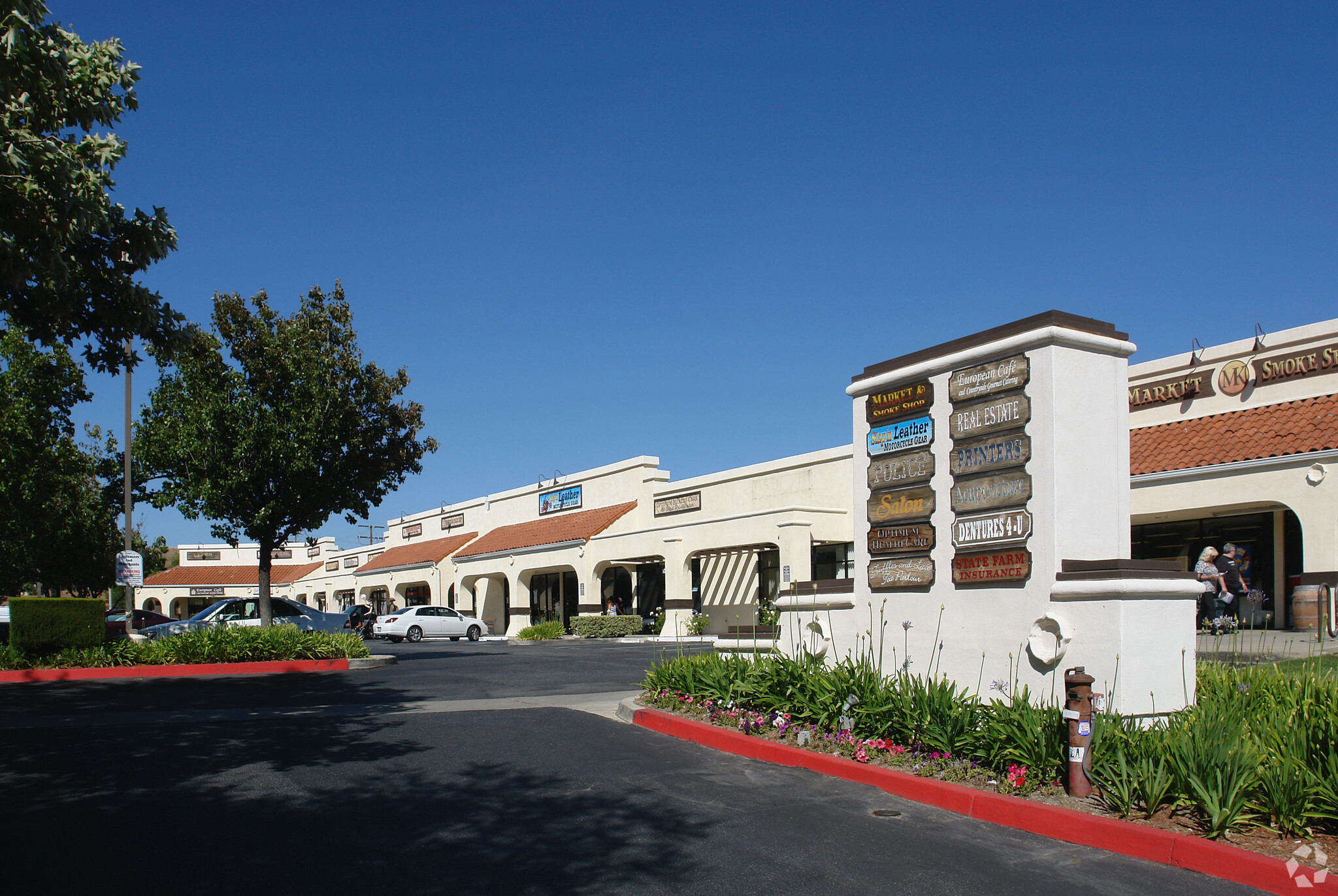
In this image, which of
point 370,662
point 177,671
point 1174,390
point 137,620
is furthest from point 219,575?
point 1174,390

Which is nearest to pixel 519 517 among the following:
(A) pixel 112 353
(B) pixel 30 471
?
(B) pixel 30 471

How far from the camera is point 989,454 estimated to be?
339 inches

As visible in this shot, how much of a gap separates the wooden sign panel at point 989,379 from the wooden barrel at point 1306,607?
37.1ft

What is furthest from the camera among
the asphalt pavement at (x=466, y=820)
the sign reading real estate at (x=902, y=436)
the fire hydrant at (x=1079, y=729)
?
the sign reading real estate at (x=902, y=436)

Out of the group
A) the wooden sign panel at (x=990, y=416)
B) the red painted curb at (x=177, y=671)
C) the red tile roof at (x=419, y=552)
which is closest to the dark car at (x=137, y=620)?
the red painted curb at (x=177, y=671)

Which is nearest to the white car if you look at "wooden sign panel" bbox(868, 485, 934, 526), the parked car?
the parked car

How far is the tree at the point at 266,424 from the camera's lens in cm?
2077

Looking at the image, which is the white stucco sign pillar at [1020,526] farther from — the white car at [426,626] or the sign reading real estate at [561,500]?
the sign reading real estate at [561,500]

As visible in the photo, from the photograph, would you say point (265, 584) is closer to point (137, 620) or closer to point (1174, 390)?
point (137, 620)

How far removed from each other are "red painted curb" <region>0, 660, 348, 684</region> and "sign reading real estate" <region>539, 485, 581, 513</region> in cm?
2278

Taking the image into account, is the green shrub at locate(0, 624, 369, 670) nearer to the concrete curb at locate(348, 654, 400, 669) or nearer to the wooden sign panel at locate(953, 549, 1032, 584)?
the concrete curb at locate(348, 654, 400, 669)

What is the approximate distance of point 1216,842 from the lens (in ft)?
18.3

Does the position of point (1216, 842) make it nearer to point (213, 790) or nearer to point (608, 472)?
point (213, 790)

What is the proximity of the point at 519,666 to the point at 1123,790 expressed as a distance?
1559 cm
